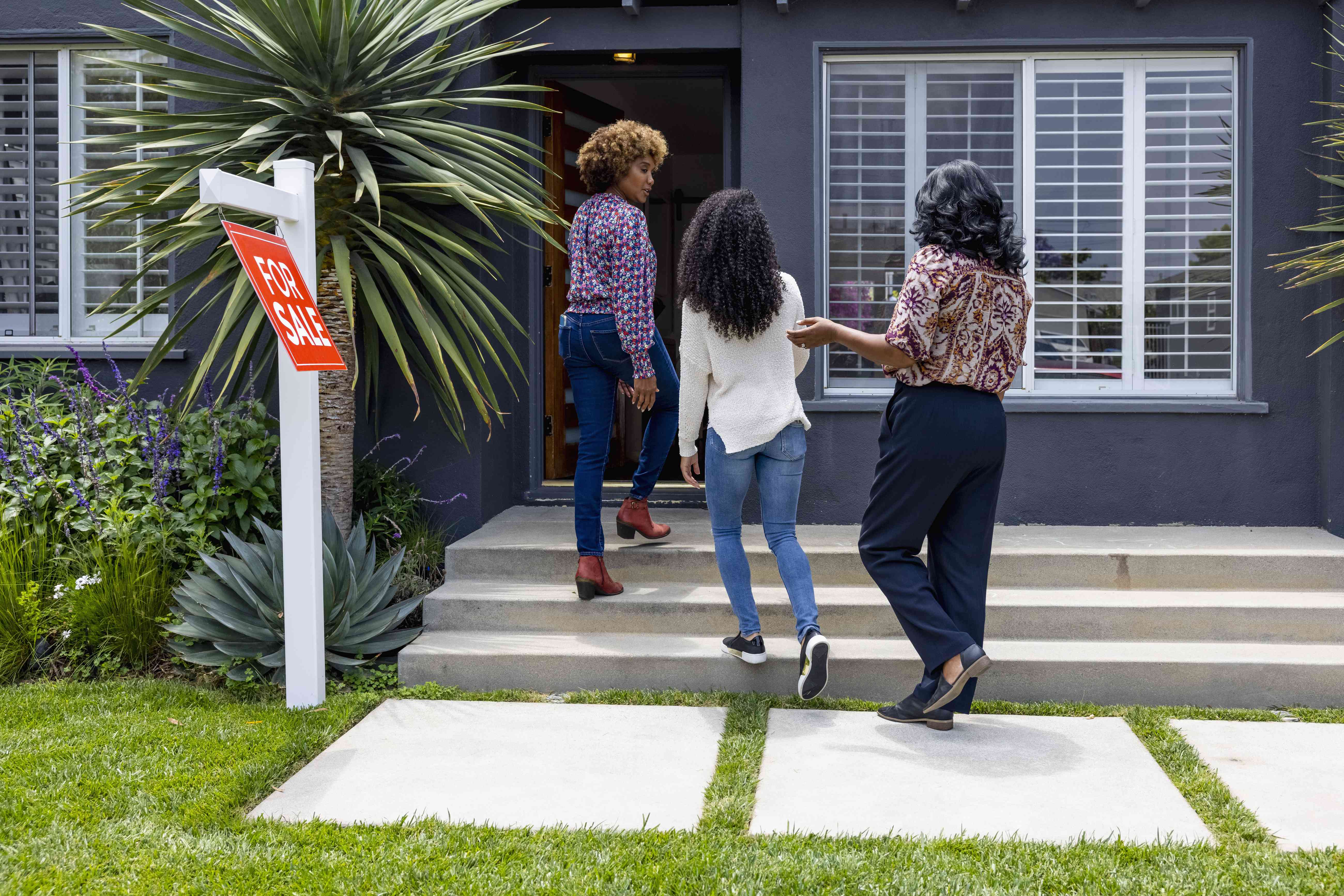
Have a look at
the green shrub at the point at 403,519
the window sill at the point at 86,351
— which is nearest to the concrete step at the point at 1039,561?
the green shrub at the point at 403,519

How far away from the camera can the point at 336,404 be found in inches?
177

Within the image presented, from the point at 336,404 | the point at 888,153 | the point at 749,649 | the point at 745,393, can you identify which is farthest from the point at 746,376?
the point at 888,153

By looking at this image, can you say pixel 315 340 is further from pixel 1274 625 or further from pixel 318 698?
pixel 1274 625

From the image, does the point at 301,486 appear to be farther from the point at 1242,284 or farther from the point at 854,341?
the point at 1242,284

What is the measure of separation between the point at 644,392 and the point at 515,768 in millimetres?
1541

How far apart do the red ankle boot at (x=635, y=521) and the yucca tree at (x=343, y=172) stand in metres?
0.78

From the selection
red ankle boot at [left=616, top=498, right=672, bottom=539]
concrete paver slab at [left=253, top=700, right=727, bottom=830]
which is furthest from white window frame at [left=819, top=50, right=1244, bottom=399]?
concrete paver slab at [left=253, top=700, right=727, bottom=830]

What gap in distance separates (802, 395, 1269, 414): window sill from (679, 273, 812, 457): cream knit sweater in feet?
5.32

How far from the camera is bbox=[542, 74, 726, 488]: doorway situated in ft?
19.5

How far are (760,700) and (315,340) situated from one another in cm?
199

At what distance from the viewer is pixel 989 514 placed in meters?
3.37

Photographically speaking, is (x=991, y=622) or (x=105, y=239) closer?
(x=991, y=622)

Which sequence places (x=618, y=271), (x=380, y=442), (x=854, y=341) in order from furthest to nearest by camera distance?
(x=380, y=442), (x=618, y=271), (x=854, y=341)

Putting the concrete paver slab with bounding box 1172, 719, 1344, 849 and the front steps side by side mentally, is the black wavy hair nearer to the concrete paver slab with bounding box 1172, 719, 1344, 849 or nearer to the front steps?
the front steps
